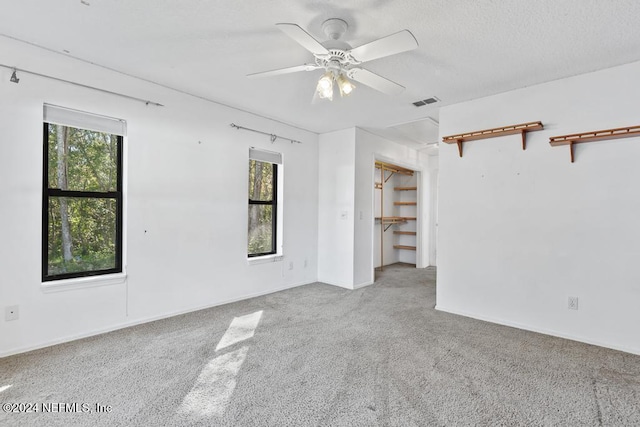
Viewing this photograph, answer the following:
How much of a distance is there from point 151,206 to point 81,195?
58 cm

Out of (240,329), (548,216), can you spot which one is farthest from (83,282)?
(548,216)

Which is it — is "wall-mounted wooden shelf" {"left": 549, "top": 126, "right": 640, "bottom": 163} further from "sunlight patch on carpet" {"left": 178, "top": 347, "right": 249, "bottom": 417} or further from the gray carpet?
"sunlight patch on carpet" {"left": 178, "top": 347, "right": 249, "bottom": 417}

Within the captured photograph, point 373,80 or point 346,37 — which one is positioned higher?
point 346,37

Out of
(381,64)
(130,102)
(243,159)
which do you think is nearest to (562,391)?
(381,64)

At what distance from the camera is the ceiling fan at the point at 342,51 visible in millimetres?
1749

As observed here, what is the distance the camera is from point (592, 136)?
2.75m

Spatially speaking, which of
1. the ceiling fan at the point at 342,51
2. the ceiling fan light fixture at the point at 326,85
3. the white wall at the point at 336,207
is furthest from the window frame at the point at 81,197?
the white wall at the point at 336,207

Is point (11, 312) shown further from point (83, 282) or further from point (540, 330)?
point (540, 330)

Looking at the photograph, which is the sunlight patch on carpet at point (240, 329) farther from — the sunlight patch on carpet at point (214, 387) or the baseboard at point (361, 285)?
the baseboard at point (361, 285)

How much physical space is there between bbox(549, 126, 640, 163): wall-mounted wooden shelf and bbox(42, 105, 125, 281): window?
13.9ft

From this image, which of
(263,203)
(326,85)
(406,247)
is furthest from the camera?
(406,247)

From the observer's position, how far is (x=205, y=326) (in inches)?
121

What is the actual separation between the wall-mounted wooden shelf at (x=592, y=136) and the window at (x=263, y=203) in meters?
3.28

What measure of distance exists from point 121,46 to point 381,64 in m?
2.17
